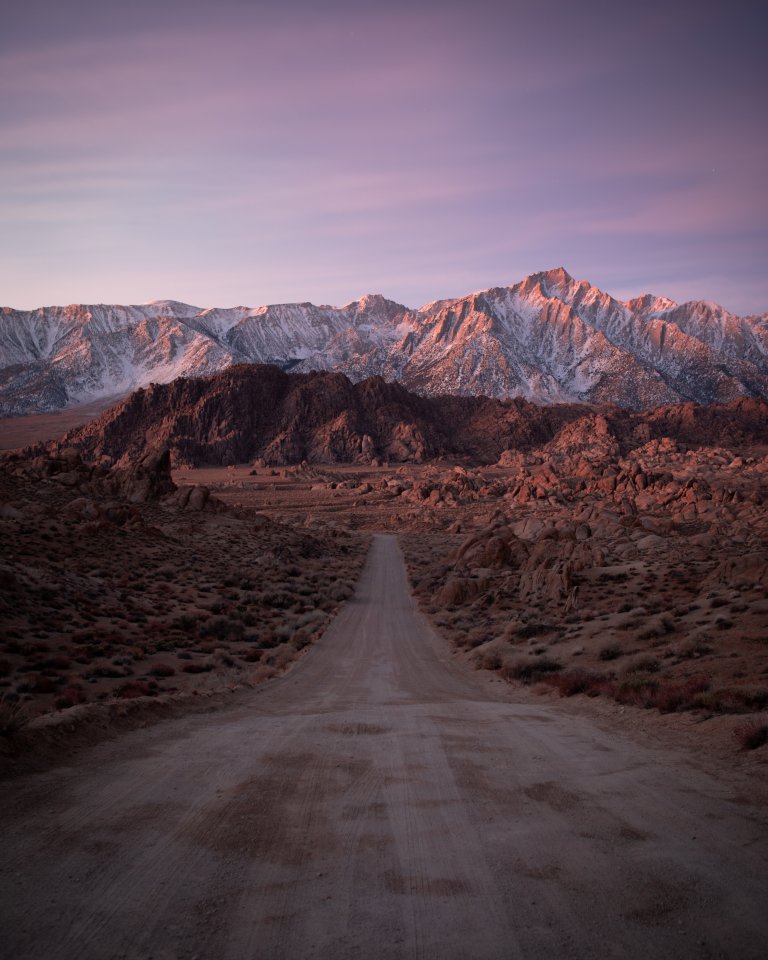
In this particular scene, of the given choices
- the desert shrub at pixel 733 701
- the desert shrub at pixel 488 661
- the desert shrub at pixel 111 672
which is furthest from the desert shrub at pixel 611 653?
the desert shrub at pixel 111 672

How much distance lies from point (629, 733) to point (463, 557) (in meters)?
28.8

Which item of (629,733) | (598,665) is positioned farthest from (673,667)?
(629,733)

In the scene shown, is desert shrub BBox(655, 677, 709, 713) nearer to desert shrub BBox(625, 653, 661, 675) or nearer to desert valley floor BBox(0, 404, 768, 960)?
desert valley floor BBox(0, 404, 768, 960)

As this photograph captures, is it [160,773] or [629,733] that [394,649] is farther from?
[160,773]

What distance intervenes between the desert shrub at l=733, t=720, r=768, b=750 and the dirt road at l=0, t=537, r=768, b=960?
72 centimetres

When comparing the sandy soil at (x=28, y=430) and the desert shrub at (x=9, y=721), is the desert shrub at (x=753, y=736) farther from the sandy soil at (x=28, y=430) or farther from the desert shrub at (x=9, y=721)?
the sandy soil at (x=28, y=430)

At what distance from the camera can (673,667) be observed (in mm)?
12789

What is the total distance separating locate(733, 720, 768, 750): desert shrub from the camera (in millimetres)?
6688

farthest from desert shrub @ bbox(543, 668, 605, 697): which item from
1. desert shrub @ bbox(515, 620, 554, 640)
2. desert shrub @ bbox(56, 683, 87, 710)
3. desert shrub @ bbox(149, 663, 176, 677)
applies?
desert shrub @ bbox(149, 663, 176, 677)

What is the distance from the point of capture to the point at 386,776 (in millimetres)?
6258

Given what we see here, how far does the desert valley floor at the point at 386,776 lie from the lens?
142 inches

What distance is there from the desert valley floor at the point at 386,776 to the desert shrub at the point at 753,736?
37 mm

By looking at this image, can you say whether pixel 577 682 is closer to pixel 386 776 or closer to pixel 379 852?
pixel 386 776

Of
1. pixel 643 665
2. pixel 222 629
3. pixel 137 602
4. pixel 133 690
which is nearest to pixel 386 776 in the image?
pixel 133 690
